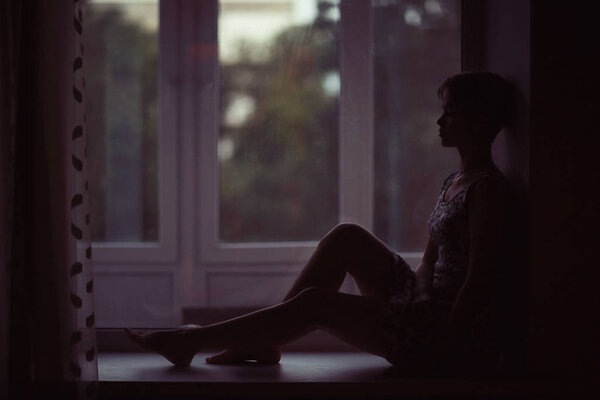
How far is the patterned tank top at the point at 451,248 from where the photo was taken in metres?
1.69

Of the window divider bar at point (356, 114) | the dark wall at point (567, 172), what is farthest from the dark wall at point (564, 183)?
the window divider bar at point (356, 114)

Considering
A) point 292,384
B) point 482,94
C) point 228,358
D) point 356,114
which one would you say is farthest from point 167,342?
point 482,94

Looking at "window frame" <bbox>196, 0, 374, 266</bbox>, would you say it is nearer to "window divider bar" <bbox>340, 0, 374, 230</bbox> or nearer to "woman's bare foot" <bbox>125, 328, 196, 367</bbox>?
"window divider bar" <bbox>340, 0, 374, 230</bbox>

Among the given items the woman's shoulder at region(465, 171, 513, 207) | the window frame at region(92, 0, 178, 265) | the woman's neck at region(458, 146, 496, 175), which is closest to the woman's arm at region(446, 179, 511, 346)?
the woman's shoulder at region(465, 171, 513, 207)

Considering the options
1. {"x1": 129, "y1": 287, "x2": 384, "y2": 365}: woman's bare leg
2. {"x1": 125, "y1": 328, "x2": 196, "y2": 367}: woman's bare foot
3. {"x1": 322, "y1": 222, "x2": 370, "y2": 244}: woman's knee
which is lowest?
{"x1": 125, "y1": 328, "x2": 196, "y2": 367}: woman's bare foot

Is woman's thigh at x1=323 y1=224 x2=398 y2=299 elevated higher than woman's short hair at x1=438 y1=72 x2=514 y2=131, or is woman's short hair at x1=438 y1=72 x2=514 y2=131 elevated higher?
woman's short hair at x1=438 y1=72 x2=514 y2=131

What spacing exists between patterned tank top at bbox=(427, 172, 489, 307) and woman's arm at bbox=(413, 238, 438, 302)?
3 cm

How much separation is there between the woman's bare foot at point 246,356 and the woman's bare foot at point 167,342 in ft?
0.32

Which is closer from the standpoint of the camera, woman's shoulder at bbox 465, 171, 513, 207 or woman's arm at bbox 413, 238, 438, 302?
woman's shoulder at bbox 465, 171, 513, 207

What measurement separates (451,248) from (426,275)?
158 mm

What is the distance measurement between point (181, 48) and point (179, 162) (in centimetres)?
40

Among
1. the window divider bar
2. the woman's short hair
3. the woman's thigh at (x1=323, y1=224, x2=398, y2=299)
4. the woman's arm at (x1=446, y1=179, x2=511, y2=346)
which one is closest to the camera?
the woman's arm at (x1=446, y1=179, x2=511, y2=346)

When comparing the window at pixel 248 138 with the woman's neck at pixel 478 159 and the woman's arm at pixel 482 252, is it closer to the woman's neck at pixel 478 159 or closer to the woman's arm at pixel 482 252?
the woman's neck at pixel 478 159

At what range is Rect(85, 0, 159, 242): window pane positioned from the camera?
7.34ft
